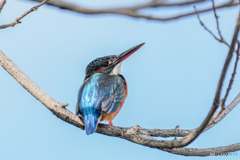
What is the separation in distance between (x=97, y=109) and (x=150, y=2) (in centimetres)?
205

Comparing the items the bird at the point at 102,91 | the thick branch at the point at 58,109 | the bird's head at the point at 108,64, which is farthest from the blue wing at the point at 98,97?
the bird's head at the point at 108,64

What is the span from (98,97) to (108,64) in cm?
97

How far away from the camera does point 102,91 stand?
13.4ft

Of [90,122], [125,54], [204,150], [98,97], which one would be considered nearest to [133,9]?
[204,150]

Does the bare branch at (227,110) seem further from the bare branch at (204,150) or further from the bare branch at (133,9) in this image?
the bare branch at (133,9)

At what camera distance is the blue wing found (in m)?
3.70

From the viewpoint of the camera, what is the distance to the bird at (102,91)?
148 inches

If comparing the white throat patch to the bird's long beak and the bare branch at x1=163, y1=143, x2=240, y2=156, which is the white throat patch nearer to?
the bird's long beak

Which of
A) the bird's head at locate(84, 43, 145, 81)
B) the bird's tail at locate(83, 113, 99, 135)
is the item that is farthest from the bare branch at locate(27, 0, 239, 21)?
the bird's head at locate(84, 43, 145, 81)

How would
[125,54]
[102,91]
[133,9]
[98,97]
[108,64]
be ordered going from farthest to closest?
1. [125,54]
2. [108,64]
3. [102,91]
4. [98,97]
5. [133,9]

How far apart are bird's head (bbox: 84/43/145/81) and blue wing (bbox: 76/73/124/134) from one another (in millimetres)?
272

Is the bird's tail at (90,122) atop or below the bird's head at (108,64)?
below

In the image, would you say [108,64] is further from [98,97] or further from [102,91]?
[98,97]

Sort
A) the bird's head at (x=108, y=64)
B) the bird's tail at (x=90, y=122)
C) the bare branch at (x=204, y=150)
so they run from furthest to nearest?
the bird's head at (x=108, y=64)
the bird's tail at (x=90, y=122)
the bare branch at (x=204, y=150)
